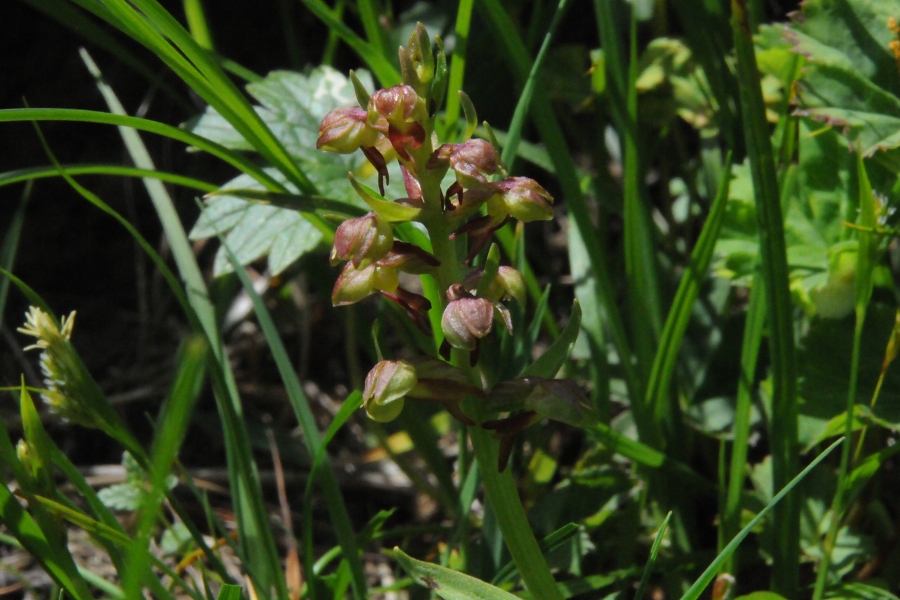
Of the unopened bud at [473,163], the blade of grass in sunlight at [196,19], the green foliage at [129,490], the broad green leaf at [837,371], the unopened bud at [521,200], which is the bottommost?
the green foliage at [129,490]

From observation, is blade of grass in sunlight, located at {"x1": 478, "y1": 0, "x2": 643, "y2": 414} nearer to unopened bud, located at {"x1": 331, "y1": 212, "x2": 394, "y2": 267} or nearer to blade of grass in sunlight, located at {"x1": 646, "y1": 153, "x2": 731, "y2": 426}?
blade of grass in sunlight, located at {"x1": 646, "y1": 153, "x2": 731, "y2": 426}

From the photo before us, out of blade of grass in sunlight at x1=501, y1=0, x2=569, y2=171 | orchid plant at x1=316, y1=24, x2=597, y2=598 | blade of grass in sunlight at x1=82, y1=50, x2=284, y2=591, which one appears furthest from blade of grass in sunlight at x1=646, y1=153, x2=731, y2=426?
blade of grass in sunlight at x1=82, y1=50, x2=284, y2=591

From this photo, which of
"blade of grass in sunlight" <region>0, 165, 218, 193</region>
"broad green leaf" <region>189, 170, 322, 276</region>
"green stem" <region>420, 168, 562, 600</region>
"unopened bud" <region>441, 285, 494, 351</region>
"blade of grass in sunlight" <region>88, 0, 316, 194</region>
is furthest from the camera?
"broad green leaf" <region>189, 170, 322, 276</region>

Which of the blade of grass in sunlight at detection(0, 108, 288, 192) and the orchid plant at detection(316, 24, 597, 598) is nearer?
the orchid plant at detection(316, 24, 597, 598)

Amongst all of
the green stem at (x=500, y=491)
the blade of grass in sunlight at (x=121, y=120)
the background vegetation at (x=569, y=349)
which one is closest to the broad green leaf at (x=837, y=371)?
the background vegetation at (x=569, y=349)

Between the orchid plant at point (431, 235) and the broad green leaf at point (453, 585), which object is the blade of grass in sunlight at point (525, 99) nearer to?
the orchid plant at point (431, 235)

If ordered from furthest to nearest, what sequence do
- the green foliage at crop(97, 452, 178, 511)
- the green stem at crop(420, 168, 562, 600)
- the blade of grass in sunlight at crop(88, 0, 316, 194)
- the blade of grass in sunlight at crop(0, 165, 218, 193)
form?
the green foliage at crop(97, 452, 178, 511), the blade of grass in sunlight at crop(0, 165, 218, 193), the blade of grass in sunlight at crop(88, 0, 316, 194), the green stem at crop(420, 168, 562, 600)
